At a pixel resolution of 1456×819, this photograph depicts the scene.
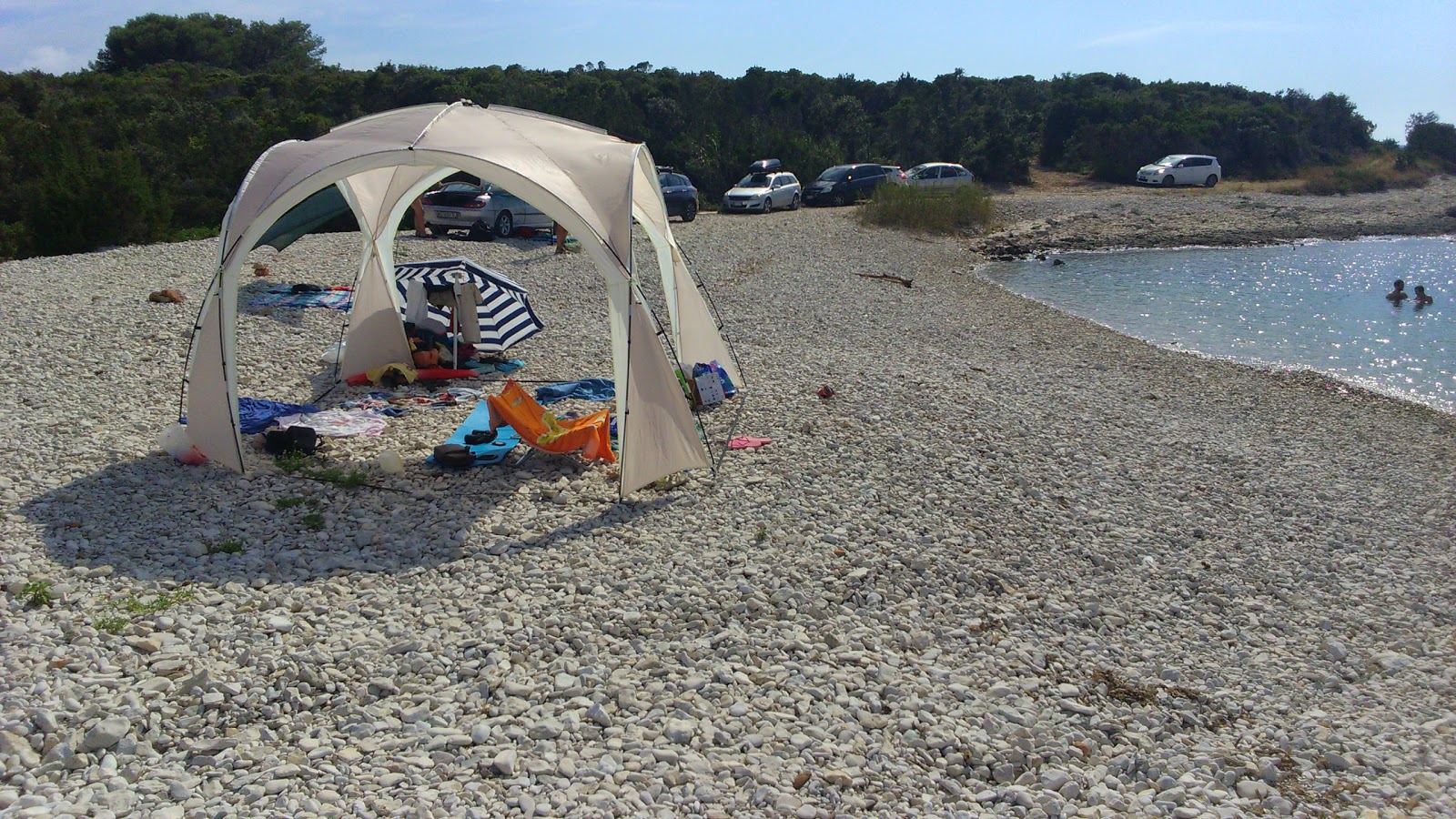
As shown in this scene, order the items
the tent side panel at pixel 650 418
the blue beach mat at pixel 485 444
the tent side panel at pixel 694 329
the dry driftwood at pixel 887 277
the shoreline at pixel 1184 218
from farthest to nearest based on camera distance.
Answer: the shoreline at pixel 1184 218 < the dry driftwood at pixel 887 277 < the tent side panel at pixel 694 329 < the blue beach mat at pixel 485 444 < the tent side panel at pixel 650 418

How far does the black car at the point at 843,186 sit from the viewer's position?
35531 millimetres

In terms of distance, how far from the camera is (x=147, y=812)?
13.3ft

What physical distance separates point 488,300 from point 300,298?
12.8ft

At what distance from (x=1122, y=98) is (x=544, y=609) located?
58.0m

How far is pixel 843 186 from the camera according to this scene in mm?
35531

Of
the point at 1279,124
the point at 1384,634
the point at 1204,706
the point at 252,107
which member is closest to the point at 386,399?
the point at 1204,706

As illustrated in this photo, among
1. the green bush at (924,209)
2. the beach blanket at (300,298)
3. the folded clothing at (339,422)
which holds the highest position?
the green bush at (924,209)

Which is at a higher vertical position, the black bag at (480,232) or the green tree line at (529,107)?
the green tree line at (529,107)

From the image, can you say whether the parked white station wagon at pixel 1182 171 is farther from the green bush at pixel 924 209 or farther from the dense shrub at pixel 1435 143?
the dense shrub at pixel 1435 143

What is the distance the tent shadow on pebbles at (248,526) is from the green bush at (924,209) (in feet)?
80.7

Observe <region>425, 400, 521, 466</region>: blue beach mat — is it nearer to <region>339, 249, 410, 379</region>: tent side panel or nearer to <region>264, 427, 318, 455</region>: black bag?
<region>264, 427, 318, 455</region>: black bag

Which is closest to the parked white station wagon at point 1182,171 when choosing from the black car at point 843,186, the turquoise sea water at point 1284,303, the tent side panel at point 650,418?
the turquoise sea water at point 1284,303

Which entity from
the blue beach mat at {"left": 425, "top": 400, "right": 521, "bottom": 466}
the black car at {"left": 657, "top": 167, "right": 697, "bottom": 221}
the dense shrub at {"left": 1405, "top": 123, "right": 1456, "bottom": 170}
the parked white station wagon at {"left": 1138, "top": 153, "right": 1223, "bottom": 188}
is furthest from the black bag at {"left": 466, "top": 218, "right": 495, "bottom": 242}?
the dense shrub at {"left": 1405, "top": 123, "right": 1456, "bottom": 170}

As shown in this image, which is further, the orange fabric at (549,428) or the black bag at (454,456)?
the orange fabric at (549,428)
